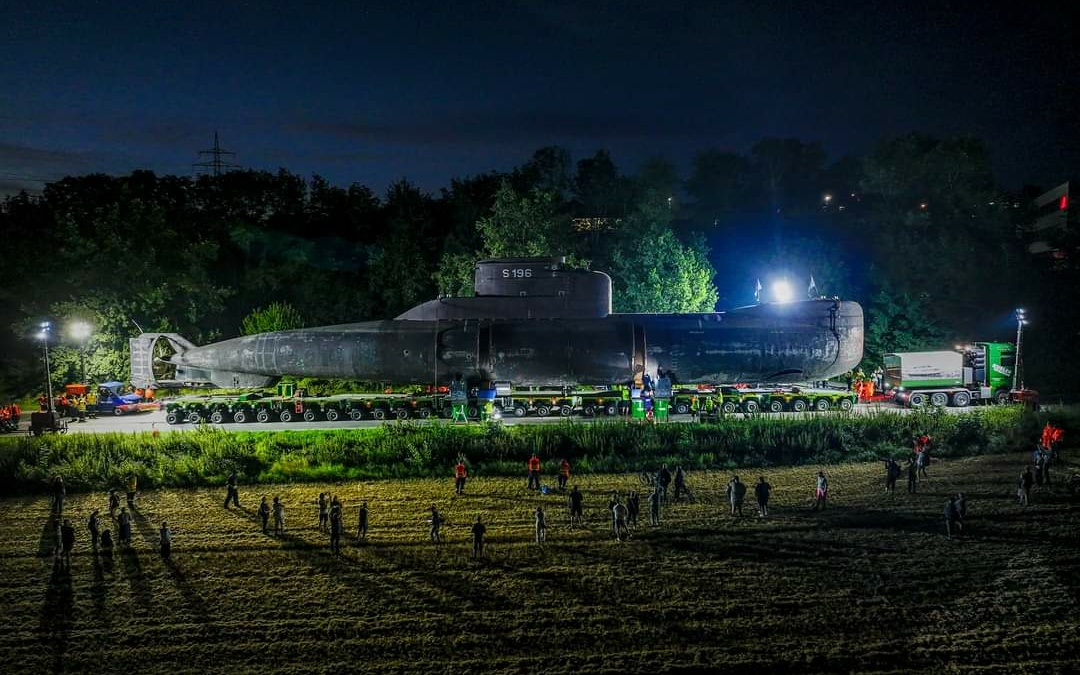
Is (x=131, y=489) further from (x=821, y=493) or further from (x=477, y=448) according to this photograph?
(x=821, y=493)

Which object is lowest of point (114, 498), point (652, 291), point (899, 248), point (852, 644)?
point (852, 644)

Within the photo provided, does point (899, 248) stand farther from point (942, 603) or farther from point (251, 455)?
point (251, 455)

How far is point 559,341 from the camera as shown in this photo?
832 inches

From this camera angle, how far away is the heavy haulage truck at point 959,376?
24.3 metres

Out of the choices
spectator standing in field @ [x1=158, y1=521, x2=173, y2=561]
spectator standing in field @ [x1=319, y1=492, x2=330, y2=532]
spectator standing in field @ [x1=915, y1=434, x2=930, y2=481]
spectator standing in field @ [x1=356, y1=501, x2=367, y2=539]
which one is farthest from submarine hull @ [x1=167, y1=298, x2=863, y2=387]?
spectator standing in field @ [x1=158, y1=521, x2=173, y2=561]

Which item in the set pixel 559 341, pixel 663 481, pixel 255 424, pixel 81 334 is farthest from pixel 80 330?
pixel 663 481

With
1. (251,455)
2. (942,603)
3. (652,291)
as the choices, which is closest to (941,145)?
(652,291)

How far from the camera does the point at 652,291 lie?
3216cm

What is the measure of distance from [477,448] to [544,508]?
4.03 m

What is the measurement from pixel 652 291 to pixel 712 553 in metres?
22.0

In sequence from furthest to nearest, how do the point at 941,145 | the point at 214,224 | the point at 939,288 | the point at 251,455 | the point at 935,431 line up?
1. the point at 214,224
2. the point at 941,145
3. the point at 939,288
4. the point at 935,431
5. the point at 251,455

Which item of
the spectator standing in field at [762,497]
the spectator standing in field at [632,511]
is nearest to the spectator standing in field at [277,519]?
the spectator standing in field at [632,511]

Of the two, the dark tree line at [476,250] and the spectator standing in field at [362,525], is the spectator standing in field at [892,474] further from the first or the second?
the dark tree line at [476,250]

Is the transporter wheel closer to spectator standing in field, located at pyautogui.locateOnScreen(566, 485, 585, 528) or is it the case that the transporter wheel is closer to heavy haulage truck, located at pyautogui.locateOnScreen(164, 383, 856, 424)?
heavy haulage truck, located at pyautogui.locateOnScreen(164, 383, 856, 424)
